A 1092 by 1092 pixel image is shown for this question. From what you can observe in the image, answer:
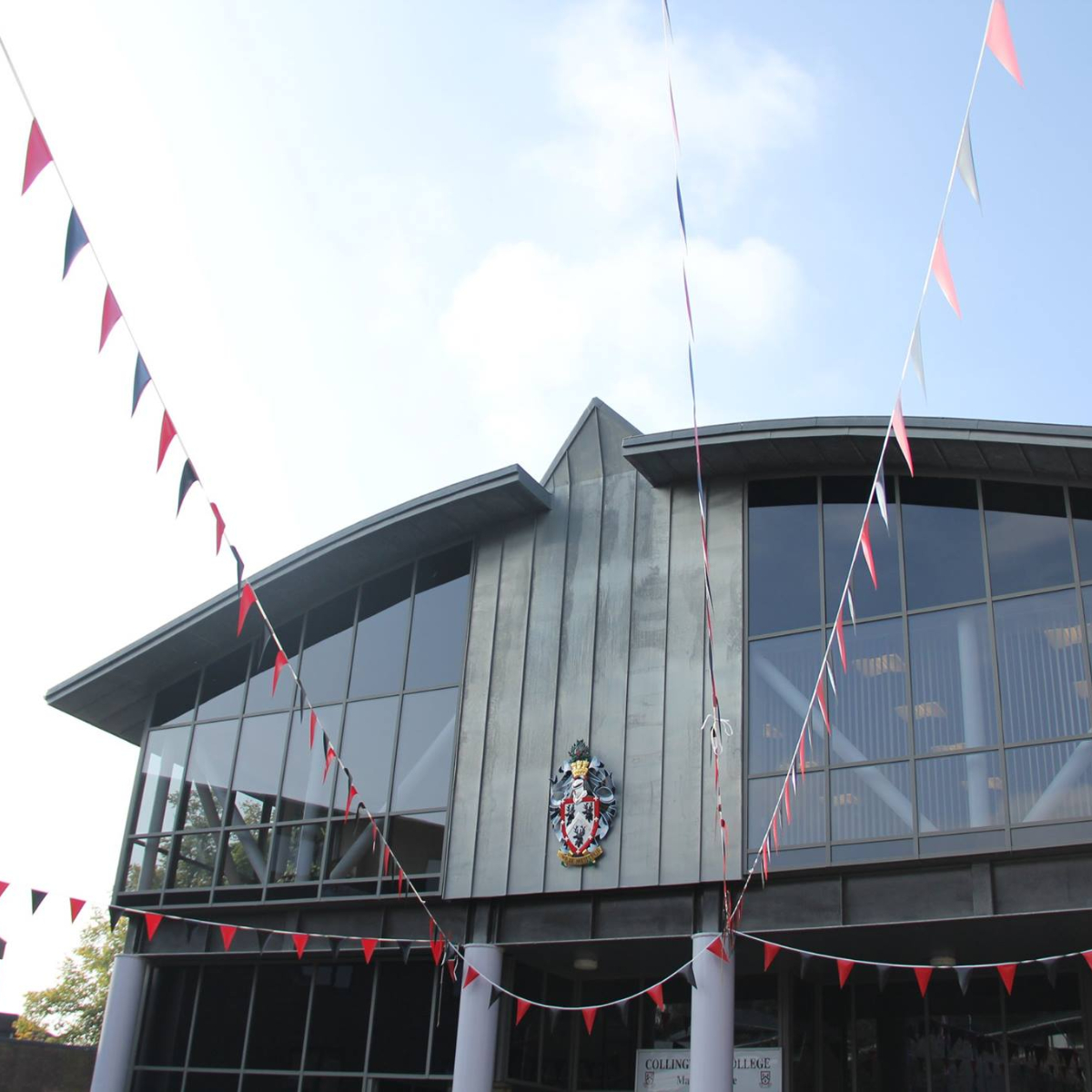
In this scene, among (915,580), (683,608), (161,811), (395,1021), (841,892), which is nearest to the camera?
(841,892)

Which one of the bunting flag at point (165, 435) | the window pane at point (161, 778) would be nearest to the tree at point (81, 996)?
the window pane at point (161, 778)

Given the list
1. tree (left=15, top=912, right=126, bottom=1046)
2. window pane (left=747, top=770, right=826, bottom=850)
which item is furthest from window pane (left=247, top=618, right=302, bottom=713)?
tree (left=15, top=912, right=126, bottom=1046)

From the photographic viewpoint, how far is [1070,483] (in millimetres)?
13352

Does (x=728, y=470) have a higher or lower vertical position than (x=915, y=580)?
higher

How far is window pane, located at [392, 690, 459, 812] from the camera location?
15.9m

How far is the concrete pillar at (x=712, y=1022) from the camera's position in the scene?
41.7 feet

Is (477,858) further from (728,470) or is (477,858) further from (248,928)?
(728,470)

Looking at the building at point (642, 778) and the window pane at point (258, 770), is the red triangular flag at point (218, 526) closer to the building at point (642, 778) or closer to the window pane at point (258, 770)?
the building at point (642, 778)

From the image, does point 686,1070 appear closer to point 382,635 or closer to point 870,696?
point 870,696

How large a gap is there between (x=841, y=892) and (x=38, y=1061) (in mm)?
14868

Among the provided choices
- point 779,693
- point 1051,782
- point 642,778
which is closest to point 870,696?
point 779,693

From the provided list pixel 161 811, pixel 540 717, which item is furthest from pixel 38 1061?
pixel 540 717

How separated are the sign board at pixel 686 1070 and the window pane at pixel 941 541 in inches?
227

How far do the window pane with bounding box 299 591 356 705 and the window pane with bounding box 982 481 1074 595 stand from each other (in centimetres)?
872
